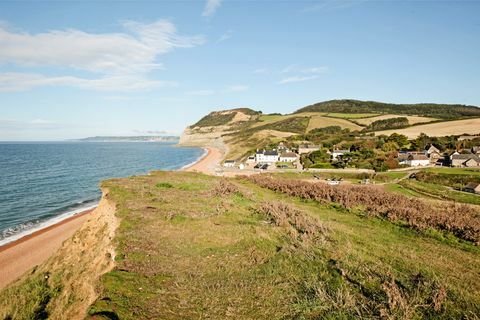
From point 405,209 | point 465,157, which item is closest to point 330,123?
point 465,157

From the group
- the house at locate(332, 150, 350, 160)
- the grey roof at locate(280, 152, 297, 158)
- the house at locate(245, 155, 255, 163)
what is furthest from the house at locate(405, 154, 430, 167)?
the house at locate(245, 155, 255, 163)

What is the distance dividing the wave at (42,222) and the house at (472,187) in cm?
5158

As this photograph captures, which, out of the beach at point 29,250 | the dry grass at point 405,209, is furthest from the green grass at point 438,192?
the beach at point 29,250

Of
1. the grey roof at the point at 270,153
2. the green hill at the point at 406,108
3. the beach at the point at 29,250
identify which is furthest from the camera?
the green hill at the point at 406,108

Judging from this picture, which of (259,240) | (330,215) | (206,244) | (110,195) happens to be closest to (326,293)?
(259,240)

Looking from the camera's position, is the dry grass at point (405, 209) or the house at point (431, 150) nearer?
the dry grass at point (405, 209)

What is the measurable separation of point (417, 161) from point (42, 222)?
7019 cm

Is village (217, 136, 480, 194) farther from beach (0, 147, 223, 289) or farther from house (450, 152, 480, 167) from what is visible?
beach (0, 147, 223, 289)

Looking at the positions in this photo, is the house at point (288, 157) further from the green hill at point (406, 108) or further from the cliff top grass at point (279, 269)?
the green hill at point (406, 108)

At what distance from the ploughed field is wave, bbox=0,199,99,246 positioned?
17.0 meters

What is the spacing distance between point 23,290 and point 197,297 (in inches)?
369

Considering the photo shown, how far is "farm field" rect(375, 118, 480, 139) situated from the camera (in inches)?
3642

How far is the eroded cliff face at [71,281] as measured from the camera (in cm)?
987

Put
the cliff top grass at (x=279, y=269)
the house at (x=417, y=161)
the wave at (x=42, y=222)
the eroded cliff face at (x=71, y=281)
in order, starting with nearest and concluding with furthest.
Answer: the cliff top grass at (x=279, y=269)
the eroded cliff face at (x=71, y=281)
the wave at (x=42, y=222)
the house at (x=417, y=161)
